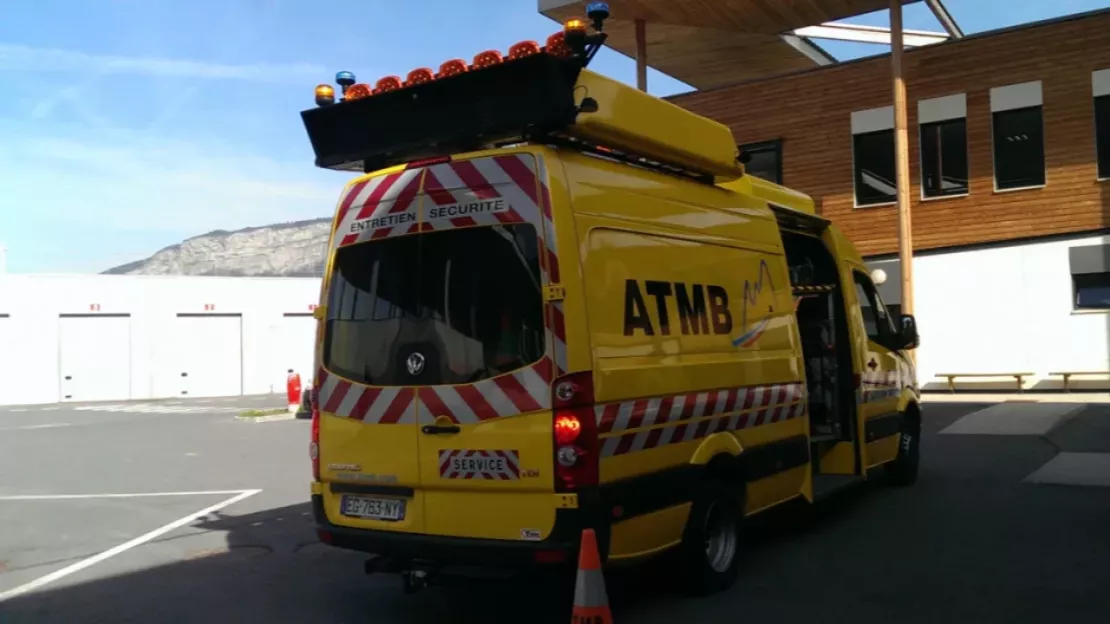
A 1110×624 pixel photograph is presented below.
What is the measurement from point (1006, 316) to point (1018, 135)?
380 centimetres

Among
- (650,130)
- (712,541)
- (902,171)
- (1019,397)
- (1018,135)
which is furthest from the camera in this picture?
(902,171)

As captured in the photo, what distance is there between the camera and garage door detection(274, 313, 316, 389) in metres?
37.9

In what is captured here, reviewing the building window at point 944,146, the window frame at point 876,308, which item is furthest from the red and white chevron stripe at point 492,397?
the building window at point 944,146

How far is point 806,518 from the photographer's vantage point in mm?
8250

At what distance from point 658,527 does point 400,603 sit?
1.84m

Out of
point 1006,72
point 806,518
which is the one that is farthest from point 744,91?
point 806,518

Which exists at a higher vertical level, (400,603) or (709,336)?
(709,336)

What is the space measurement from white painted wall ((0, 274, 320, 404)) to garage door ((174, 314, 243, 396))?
15cm

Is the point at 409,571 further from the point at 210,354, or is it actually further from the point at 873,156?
the point at 210,354

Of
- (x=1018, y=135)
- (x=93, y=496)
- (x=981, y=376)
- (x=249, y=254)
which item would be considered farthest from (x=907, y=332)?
(x=249, y=254)

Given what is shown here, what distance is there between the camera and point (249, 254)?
52.0 m

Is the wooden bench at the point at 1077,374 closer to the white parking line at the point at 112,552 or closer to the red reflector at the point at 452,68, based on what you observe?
the white parking line at the point at 112,552

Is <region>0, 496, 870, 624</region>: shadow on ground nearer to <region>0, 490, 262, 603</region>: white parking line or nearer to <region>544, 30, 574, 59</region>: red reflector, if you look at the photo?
<region>0, 490, 262, 603</region>: white parking line

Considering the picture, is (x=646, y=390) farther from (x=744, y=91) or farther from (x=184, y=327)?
(x=184, y=327)
